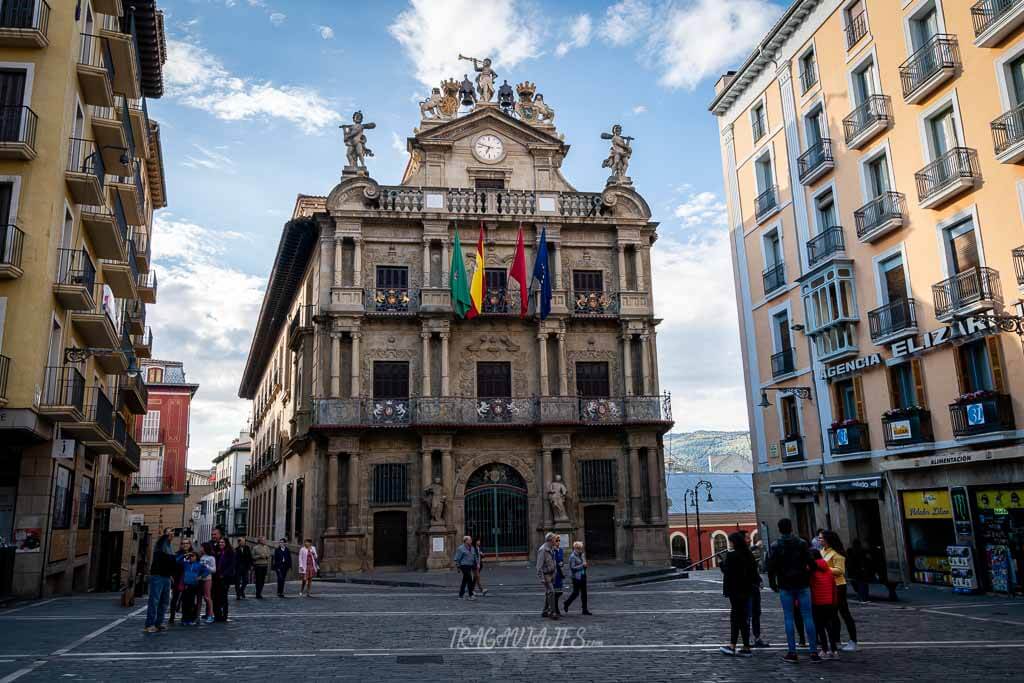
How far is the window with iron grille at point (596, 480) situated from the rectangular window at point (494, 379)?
168 inches

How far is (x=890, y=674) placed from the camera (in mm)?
9625

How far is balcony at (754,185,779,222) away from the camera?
2945 cm

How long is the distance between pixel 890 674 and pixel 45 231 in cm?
1925

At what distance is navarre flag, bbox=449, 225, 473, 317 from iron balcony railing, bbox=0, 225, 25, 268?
15.7 meters

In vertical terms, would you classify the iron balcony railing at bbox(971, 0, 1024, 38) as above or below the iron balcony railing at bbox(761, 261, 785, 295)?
above

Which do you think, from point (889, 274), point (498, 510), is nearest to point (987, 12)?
point (889, 274)

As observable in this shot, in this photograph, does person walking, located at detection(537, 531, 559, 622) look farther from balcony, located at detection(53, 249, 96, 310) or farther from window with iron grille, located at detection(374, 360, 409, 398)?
window with iron grille, located at detection(374, 360, 409, 398)

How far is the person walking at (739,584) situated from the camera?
11.2 meters

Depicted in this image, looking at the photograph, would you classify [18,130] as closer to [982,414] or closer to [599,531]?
[982,414]

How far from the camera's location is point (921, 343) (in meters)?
22.3

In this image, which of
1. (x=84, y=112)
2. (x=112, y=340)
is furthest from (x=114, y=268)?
(x=84, y=112)

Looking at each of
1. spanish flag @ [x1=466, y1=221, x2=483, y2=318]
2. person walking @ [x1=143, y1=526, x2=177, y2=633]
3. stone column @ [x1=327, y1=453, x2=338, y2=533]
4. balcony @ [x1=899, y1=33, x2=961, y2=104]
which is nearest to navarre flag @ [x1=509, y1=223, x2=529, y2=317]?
spanish flag @ [x1=466, y1=221, x2=483, y2=318]

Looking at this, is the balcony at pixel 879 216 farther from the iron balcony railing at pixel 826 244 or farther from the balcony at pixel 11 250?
the balcony at pixel 11 250

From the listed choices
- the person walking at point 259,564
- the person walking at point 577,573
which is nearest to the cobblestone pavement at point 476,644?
the person walking at point 577,573
